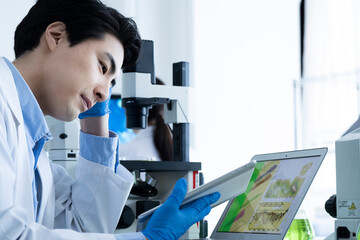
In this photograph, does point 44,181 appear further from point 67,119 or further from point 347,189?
point 347,189

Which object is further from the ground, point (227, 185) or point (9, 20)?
point (9, 20)

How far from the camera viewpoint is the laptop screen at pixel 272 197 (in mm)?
1282

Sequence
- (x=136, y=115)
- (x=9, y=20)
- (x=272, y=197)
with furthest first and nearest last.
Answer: (x=9, y=20) → (x=136, y=115) → (x=272, y=197)

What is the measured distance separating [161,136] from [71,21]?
7.58 feet

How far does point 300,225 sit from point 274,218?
14 cm

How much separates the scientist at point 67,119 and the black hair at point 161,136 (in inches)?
76.7

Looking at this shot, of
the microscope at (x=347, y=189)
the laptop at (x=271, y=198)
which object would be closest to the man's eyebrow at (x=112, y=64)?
the laptop at (x=271, y=198)

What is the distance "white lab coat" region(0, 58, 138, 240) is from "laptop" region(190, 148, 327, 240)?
33cm

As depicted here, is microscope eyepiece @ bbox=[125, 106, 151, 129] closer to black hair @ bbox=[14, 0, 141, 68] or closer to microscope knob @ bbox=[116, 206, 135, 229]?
microscope knob @ bbox=[116, 206, 135, 229]

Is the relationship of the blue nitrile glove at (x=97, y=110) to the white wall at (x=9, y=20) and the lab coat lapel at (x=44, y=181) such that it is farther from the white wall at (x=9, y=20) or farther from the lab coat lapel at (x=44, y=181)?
the white wall at (x=9, y=20)

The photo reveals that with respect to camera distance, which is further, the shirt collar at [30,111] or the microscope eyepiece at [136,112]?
the microscope eyepiece at [136,112]

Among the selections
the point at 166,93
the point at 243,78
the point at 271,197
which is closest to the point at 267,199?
the point at 271,197

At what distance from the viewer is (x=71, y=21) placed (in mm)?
1376

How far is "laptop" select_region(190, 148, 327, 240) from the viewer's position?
1.28m
